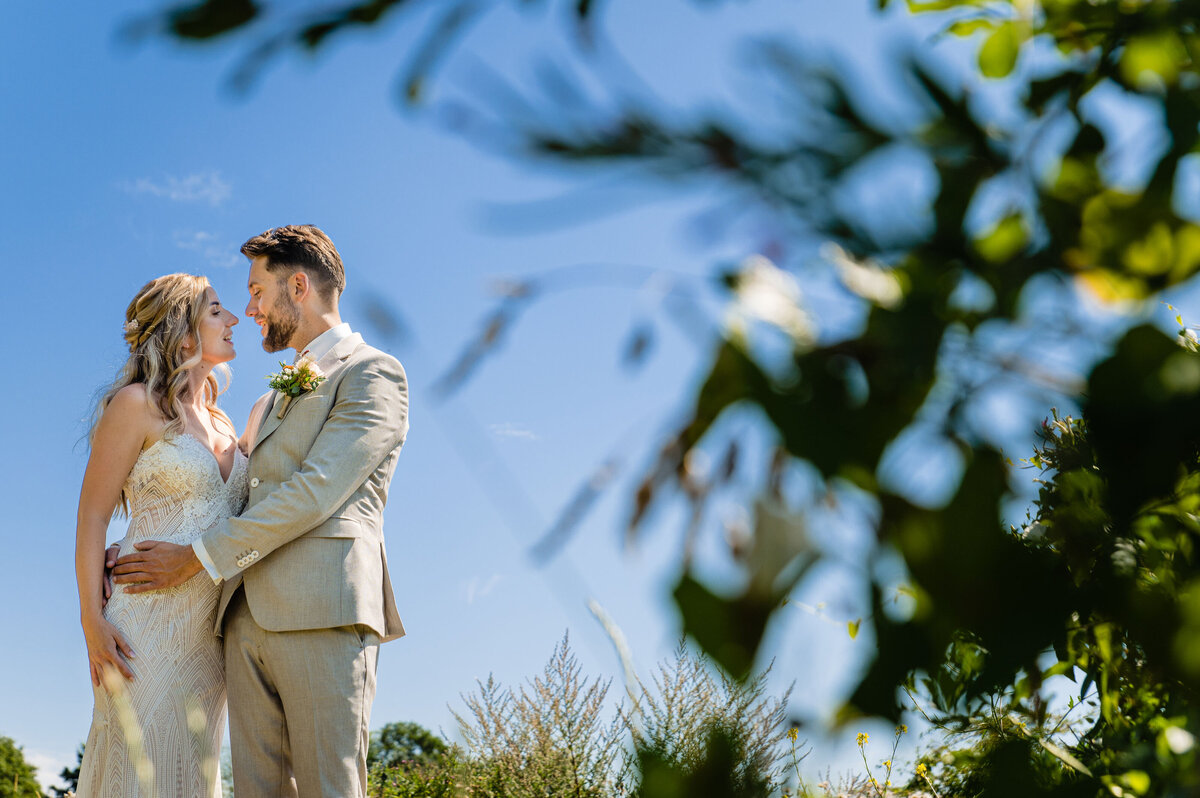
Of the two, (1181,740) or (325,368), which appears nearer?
(1181,740)

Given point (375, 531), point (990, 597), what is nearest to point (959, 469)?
point (990, 597)

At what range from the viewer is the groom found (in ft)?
9.51

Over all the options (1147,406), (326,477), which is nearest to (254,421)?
(326,477)

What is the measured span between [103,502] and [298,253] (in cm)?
115

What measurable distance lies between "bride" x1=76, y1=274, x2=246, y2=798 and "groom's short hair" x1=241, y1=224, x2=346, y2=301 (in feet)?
1.46

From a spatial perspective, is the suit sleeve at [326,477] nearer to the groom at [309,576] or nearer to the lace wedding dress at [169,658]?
the groom at [309,576]

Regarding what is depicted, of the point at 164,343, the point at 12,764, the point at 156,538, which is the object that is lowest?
the point at 156,538

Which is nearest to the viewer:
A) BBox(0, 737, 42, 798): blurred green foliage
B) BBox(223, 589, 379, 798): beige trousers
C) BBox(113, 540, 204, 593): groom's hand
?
BBox(223, 589, 379, 798): beige trousers

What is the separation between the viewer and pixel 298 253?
11.5 ft

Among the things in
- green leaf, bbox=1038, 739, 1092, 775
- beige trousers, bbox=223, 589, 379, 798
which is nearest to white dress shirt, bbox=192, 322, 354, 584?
beige trousers, bbox=223, 589, 379, 798

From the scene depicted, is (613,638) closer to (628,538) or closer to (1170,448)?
(628,538)

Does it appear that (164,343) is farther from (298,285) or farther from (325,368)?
(325,368)

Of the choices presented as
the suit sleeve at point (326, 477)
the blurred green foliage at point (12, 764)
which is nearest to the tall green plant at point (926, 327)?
the suit sleeve at point (326, 477)

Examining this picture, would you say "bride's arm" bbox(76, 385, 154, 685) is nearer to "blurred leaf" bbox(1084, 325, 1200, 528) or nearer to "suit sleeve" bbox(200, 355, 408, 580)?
"suit sleeve" bbox(200, 355, 408, 580)
